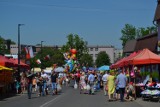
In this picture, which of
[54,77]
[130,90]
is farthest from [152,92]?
[54,77]

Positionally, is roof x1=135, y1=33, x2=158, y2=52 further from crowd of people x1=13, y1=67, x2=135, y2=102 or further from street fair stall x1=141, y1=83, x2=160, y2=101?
street fair stall x1=141, y1=83, x2=160, y2=101

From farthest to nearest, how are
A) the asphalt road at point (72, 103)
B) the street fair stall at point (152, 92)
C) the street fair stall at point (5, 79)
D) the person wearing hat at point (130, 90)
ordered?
the street fair stall at point (5, 79)
the person wearing hat at point (130, 90)
the street fair stall at point (152, 92)
the asphalt road at point (72, 103)

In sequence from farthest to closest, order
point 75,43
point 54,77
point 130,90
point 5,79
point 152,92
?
point 75,43
point 5,79
point 54,77
point 130,90
point 152,92

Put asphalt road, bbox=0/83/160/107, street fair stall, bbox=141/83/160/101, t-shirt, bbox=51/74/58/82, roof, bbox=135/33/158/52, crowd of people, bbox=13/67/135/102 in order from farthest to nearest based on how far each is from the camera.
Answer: roof, bbox=135/33/158/52
t-shirt, bbox=51/74/58/82
crowd of people, bbox=13/67/135/102
street fair stall, bbox=141/83/160/101
asphalt road, bbox=0/83/160/107

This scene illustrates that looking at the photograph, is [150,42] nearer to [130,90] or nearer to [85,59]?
[130,90]

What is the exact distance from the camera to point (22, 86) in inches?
1318

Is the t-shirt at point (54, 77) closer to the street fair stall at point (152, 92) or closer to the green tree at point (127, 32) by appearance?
the street fair stall at point (152, 92)

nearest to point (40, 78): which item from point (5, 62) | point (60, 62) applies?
point (5, 62)

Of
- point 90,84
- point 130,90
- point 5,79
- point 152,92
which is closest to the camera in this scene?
point 152,92

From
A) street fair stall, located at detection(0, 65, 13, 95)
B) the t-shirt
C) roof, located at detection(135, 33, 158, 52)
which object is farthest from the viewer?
roof, located at detection(135, 33, 158, 52)

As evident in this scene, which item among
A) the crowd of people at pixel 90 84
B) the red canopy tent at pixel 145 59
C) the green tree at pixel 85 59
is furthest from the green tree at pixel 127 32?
the red canopy tent at pixel 145 59

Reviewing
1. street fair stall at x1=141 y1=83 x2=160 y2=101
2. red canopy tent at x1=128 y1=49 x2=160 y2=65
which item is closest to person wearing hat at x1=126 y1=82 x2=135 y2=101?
street fair stall at x1=141 y1=83 x2=160 y2=101

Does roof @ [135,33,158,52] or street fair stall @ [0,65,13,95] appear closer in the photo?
street fair stall @ [0,65,13,95]

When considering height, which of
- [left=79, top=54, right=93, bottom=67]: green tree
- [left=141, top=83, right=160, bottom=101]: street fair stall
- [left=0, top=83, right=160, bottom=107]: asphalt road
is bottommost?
[left=0, top=83, right=160, bottom=107]: asphalt road
